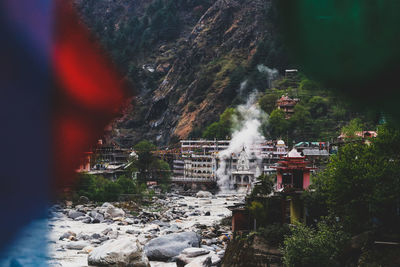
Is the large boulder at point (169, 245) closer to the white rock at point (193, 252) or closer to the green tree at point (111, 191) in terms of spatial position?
the white rock at point (193, 252)

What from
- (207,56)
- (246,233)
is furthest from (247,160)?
(207,56)

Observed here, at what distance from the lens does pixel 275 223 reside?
7391 mm

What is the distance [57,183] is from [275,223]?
280 inches

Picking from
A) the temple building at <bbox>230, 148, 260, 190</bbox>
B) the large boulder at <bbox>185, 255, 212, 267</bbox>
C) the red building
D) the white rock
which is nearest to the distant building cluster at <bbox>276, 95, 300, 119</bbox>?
the temple building at <bbox>230, 148, 260, 190</bbox>

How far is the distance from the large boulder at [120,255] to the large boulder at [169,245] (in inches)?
56.8

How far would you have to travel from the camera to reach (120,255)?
6762 millimetres

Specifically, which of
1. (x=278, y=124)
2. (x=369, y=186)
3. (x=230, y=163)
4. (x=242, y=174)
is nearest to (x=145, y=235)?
(x=369, y=186)

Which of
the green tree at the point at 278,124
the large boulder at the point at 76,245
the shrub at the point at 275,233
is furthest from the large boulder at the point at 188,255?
the green tree at the point at 278,124

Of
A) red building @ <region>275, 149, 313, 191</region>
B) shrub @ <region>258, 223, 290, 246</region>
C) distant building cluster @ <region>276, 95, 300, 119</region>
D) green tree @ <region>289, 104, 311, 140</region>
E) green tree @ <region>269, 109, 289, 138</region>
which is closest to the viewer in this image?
shrub @ <region>258, 223, 290, 246</region>

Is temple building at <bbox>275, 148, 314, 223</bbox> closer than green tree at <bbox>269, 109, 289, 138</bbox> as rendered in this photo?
Yes

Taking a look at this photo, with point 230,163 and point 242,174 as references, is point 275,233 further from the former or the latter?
point 230,163

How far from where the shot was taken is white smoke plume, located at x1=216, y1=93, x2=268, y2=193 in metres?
27.5

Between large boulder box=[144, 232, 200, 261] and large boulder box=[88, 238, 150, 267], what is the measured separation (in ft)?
4.73

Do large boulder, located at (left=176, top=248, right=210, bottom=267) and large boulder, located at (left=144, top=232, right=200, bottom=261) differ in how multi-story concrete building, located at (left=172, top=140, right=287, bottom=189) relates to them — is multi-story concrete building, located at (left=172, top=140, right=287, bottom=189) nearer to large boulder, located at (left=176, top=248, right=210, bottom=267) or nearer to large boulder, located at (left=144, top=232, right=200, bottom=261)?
large boulder, located at (left=144, top=232, right=200, bottom=261)
